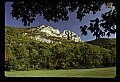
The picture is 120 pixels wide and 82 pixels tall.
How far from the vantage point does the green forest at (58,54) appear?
15.8 metres

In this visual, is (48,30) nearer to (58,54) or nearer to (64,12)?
(58,54)

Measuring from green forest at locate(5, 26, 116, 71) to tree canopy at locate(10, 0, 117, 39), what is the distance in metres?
11.9

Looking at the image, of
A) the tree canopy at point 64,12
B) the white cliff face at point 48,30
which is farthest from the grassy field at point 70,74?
the tree canopy at point 64,12

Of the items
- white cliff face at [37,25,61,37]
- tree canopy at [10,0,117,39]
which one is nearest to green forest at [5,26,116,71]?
white cliff face at [37,25,61,37]

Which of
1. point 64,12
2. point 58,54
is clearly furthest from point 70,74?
point 64,12

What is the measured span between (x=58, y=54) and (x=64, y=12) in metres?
12.5

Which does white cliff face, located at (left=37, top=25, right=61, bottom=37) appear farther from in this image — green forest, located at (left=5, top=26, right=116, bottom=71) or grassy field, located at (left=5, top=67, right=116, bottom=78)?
grassy field, located at (left=5, top=67, right=116, bottom=78)

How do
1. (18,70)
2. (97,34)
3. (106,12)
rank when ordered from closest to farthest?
(97,34) → (106,12) → (18,70)

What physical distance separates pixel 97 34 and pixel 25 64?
41.8 ft

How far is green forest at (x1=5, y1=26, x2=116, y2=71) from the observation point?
1581cm
